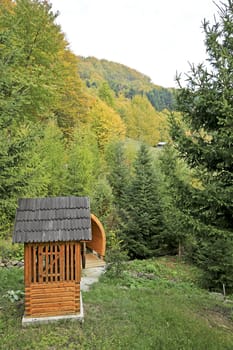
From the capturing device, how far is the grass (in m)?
6.22

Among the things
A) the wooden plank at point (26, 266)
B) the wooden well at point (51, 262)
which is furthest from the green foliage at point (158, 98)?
the wooden plank at point (26, 266)

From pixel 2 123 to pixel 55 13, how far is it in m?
11.3

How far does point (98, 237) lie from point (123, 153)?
35.2 ft

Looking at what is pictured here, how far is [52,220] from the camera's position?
739 cm

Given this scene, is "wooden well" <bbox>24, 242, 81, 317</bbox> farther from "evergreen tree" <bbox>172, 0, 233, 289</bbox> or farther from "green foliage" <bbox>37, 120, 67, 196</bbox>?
"green foliage" <bbox>37, 120, 67, 196</bbox>

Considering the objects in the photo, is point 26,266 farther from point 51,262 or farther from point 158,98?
point 158,98

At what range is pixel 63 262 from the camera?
7273 mm

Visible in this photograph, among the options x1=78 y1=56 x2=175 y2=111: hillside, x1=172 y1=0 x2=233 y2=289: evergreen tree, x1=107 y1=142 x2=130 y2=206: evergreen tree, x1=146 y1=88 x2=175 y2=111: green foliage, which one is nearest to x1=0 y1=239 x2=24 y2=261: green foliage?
x1=107 y1=142 x2=130 y2=206: evergreen tree

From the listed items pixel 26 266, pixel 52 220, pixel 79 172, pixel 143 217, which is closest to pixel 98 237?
pixel 143 217

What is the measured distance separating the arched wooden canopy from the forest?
1.20 metres

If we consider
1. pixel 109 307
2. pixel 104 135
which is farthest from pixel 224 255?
pixel 104 135

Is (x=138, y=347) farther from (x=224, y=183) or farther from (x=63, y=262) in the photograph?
(x=224, y=183)

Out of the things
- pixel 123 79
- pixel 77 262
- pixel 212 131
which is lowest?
pixel 77 262

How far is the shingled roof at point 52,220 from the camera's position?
708 cm
